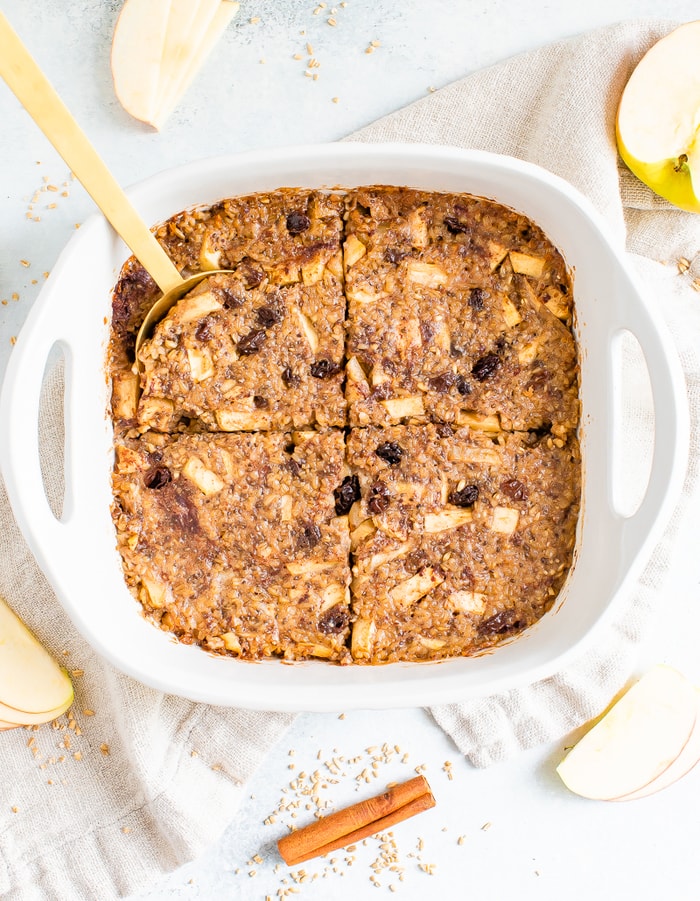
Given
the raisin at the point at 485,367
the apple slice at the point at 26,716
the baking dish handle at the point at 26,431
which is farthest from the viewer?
the apple slice at the point at 26,716

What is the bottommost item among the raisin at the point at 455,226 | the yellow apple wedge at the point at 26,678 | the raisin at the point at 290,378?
the yellow apple wedge at the point at 26,678

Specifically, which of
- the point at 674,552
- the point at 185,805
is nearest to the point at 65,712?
the point at 185,805

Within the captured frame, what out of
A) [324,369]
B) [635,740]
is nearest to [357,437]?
[324,369]

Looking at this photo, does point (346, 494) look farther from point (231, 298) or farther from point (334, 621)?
point (231, 298)

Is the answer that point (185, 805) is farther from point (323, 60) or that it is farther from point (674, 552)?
point (323, 60)

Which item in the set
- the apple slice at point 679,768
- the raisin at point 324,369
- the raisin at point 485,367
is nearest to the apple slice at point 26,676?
the raisin at point 324,369

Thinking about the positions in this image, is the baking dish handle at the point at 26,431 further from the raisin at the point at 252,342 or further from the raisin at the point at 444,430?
the raisin at the point at 444,430
